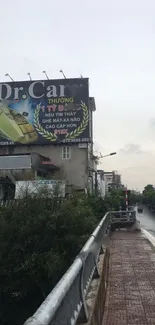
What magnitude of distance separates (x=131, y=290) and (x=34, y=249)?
22.0ft

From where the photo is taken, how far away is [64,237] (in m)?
13.1

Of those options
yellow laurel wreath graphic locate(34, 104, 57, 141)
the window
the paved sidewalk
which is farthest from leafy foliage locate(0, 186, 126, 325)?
the window

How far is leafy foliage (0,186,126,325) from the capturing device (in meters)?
12.6

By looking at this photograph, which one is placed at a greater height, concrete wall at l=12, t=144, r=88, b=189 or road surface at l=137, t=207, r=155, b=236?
concrete wall at l=12, t=144, r=88, b=189

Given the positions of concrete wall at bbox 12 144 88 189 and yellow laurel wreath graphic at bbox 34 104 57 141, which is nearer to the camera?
yellow laurel wreath graphic at bbox 34 104 57 141

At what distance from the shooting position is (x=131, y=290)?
6965 mm

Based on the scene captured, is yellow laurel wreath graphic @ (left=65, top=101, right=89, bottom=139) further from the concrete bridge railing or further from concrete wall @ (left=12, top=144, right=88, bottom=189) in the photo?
the concrete bridge railing

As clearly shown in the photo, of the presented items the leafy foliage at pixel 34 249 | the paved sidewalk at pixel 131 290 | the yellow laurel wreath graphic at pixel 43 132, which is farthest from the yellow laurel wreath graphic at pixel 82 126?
the paved sidewalk at pixel 131 290

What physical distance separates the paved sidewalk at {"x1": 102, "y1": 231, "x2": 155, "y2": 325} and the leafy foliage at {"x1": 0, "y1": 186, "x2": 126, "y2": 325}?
6.98 ft

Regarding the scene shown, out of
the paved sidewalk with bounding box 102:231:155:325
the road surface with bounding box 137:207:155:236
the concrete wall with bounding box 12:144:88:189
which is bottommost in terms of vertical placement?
the road surface with bounding box 137:207:155:236

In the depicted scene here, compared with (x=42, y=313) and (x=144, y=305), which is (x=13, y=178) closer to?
(x=144, y=305)

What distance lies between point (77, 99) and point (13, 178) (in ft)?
39.0

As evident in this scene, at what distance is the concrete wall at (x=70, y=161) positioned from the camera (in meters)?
47.0

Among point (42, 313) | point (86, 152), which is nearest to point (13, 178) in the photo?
point (86, 152)
